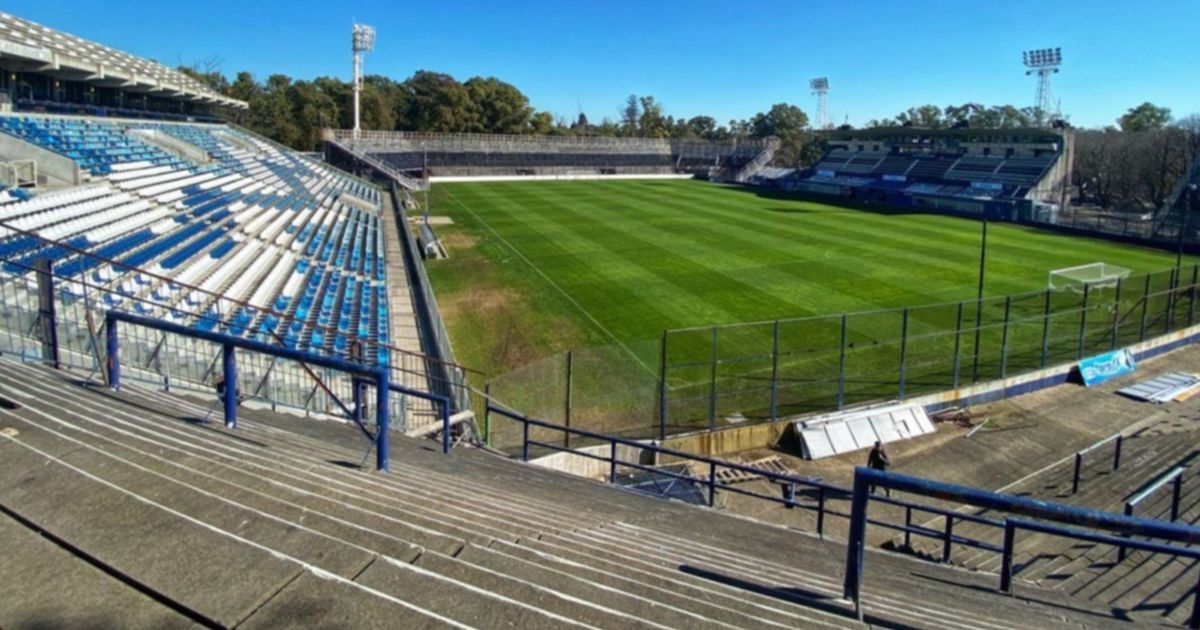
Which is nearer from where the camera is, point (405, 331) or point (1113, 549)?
point (1113, 549)

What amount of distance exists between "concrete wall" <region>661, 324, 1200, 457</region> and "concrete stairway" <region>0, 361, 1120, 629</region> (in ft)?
27.5

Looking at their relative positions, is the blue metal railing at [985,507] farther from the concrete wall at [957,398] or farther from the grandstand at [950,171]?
the grandstand at [950,171]

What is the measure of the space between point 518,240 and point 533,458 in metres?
25.5

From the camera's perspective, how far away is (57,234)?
13984 millimetres

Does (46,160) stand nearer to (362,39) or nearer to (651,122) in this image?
(362,39)

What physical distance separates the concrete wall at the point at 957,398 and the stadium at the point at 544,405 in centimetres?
9

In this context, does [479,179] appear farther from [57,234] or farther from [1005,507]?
[1005,507]

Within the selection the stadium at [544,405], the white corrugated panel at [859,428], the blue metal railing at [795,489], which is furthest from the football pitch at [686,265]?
the blue metal railing at [795,489]

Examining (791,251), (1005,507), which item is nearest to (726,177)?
(791,251)

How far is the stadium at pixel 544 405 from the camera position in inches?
152

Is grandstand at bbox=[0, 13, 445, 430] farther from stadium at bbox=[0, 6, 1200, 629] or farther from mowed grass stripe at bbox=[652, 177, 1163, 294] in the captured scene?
mowed grass stripe at bbox=[652, 177, 1163, 294]

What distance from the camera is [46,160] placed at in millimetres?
18797

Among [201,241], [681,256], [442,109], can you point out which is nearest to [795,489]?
[201,241]

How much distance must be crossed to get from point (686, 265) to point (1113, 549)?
22444 millimetres
